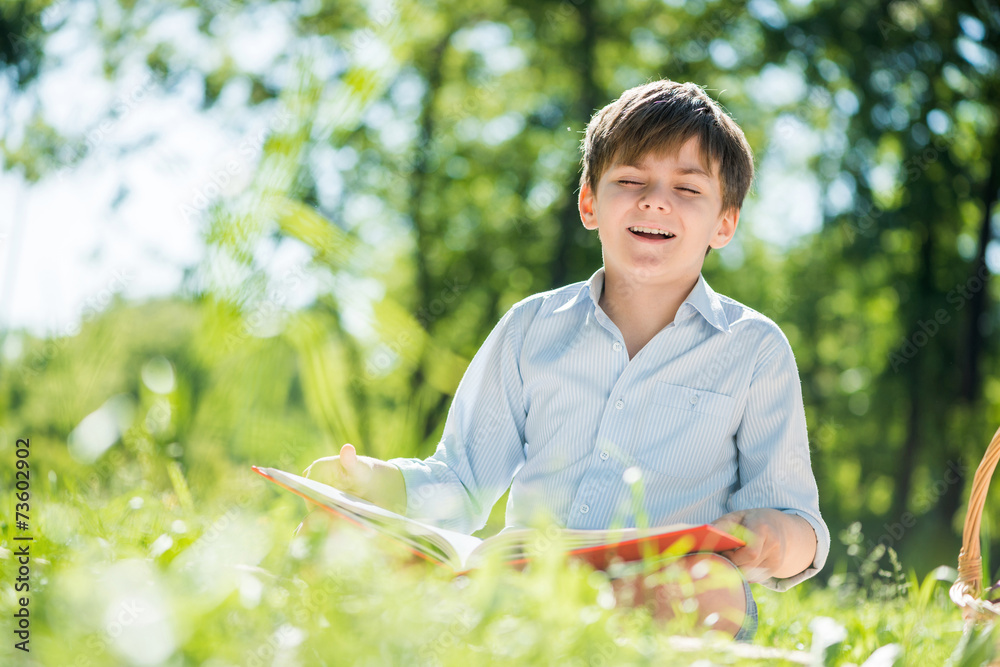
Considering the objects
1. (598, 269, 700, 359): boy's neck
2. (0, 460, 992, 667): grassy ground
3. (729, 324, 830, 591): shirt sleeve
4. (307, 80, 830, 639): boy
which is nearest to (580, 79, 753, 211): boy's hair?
(307, 80, 830, 639): boy

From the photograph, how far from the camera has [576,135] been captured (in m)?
9.10

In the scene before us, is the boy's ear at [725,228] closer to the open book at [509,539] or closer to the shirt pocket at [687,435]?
the shirt pocket at [687,435]

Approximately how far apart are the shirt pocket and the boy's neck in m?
0.18

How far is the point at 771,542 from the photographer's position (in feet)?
4.65

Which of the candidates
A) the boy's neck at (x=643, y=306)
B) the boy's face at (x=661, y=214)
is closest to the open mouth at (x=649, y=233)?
the boy's face at (x=661, y=214)

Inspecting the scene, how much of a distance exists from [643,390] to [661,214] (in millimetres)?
375

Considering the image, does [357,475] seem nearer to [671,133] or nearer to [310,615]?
[310,615]

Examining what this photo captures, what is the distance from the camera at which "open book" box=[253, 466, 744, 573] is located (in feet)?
3.52

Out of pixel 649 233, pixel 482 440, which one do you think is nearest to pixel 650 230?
pixel 649 233

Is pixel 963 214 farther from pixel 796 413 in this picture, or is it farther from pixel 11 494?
pixel 11 494

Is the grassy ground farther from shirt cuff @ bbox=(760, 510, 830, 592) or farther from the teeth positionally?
the teeth

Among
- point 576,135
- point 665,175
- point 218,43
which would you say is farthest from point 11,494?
point 576,135

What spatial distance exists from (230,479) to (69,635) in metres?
0.16

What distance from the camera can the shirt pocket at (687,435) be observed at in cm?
170
